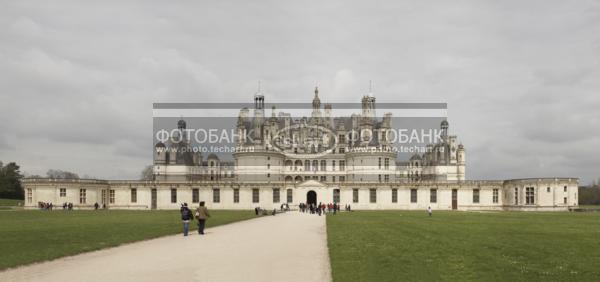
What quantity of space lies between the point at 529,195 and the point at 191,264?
6632 centimetres

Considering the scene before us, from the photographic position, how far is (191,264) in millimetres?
14070

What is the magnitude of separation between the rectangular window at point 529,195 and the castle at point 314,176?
0.19m

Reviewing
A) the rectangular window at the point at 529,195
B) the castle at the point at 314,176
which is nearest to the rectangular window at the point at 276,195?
the castle at the point at 314,176

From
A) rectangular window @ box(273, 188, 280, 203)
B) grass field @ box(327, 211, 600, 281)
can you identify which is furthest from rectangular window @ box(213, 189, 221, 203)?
grass field @ box(327, 211, 600, 281)

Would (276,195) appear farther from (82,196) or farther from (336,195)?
(82,196)

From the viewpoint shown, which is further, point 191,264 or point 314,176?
point 314,176

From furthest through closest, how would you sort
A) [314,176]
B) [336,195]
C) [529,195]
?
[314,176] → [336,195] → [529,195]

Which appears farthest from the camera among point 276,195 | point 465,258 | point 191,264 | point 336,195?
point 336,195

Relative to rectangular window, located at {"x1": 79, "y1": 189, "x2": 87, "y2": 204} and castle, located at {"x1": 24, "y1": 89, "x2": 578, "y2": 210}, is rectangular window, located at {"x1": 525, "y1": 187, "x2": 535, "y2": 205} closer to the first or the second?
castle, located at {"x1": 24, "y1": 89, "x2": 578, "y2": 210}

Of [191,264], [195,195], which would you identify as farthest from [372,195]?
[191,264]

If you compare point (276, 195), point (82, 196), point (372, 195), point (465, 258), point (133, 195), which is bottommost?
point (372, 195)

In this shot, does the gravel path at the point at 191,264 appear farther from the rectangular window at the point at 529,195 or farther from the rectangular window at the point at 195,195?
the rectangular window at the point at 529,195

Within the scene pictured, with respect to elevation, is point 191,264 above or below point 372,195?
above

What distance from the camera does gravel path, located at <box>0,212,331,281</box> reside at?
39.7 feet
